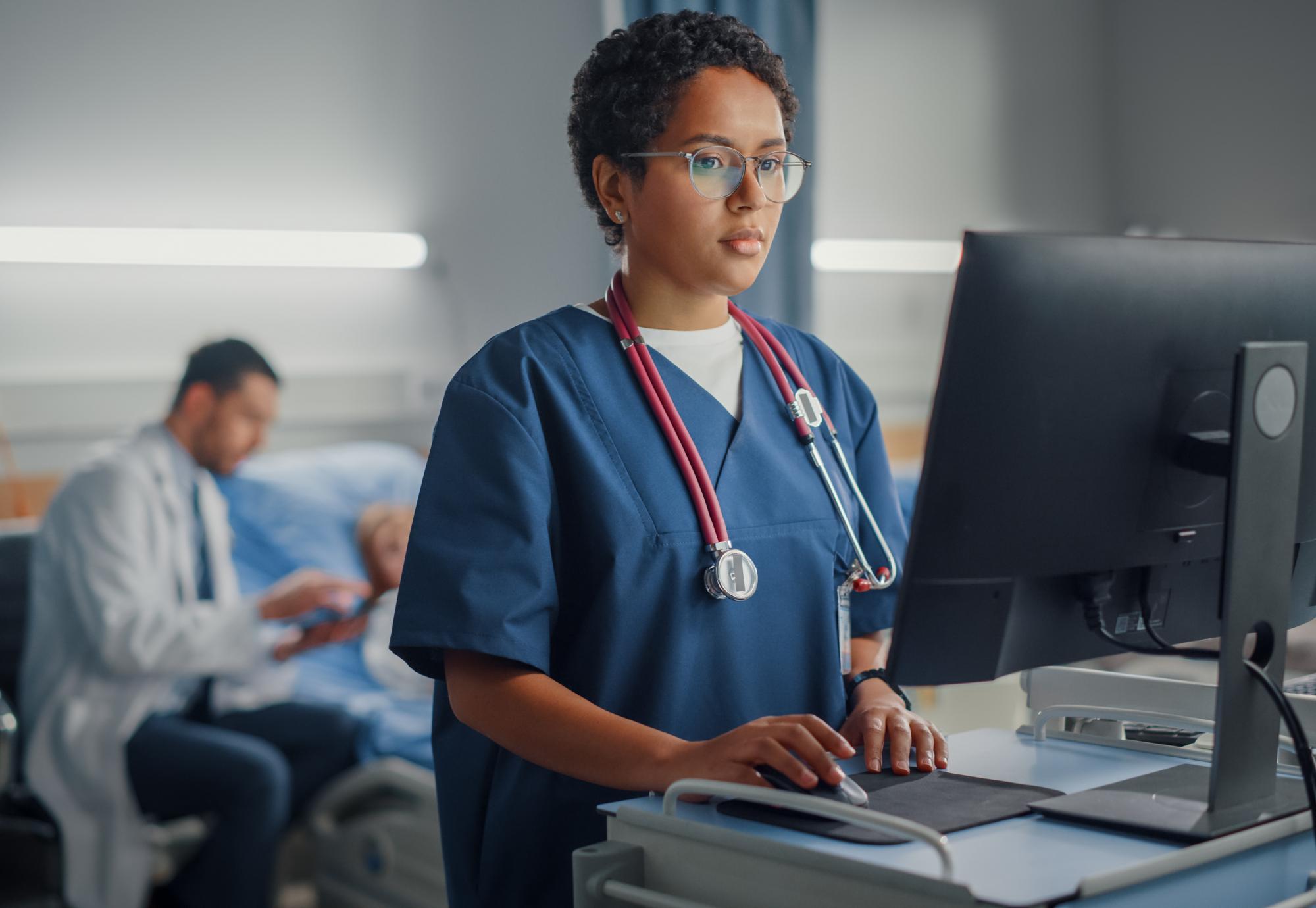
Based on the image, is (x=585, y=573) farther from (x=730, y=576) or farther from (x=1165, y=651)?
(x=1165, y=651)

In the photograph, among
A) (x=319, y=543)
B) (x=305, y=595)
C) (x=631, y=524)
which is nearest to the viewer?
(x=631, y=524)

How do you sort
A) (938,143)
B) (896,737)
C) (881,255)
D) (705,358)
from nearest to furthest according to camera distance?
(896,737) < (705,358) < (881,255) < (938,143)

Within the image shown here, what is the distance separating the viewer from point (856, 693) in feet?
3.94

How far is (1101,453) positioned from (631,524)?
0.42 metres

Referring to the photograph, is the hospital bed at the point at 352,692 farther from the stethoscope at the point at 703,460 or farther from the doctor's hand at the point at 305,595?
the stethoscope at the point at 703,460

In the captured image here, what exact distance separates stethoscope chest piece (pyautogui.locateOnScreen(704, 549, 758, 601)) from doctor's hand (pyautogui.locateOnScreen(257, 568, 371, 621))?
1826mm

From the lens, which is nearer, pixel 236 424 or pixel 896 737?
pixel 896 737

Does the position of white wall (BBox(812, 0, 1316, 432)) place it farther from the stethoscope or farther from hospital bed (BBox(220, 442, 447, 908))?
the stethoscope

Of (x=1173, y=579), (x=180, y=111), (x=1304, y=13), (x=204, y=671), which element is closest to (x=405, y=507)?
(x=204, y=671)

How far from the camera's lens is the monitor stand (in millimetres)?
818

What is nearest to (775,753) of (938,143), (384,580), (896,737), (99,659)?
(896,737)

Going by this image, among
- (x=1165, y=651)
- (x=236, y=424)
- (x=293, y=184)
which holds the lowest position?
(x=236, y=424)

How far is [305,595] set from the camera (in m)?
2.73

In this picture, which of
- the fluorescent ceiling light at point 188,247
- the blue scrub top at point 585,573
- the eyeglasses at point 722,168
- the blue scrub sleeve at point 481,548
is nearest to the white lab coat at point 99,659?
the fluorescent ceiling light at point 188,247
